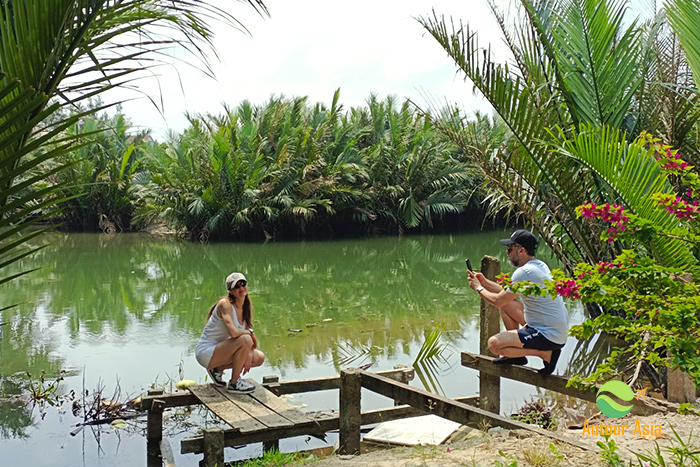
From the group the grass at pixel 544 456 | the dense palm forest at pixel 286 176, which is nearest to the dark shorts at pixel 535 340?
the grass at pixel 544 456

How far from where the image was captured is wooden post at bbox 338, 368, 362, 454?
486 centimetres

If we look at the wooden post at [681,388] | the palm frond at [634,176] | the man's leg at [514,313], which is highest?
the palm frond at [634,176]

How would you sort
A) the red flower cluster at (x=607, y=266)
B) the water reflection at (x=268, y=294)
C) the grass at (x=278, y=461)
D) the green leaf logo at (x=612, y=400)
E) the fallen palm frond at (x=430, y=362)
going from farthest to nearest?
1. the water reflection at (x=268, y=294)
2. the fallen palm frond at (x=430, y=362)
3. the grass at (x=278, y=461)
4. the green leaf logo at (x=612, y=400)
5. the red flower cluster at (x=607, y=266)

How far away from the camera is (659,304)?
294 cm

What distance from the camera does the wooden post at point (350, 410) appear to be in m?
4.86

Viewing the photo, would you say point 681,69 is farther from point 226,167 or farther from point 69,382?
point 226,167

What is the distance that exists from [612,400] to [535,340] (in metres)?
0.93

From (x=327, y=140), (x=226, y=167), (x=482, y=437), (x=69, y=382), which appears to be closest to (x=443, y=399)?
(x=482, y=437)

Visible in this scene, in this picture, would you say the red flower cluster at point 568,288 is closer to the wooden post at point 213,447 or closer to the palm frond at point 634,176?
the palm frond at point 634,176

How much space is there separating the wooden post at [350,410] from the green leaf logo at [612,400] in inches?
61.8

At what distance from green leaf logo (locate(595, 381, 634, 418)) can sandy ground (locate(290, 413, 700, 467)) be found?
4.2 inches

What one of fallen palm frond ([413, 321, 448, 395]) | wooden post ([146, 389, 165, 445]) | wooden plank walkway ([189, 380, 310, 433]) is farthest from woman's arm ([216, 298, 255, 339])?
fallen palm frond ([413, 321, 448, 395])

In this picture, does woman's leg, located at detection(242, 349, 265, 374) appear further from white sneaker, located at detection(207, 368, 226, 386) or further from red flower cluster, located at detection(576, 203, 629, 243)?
red flower cluster, located at detection(576, 203, 629, 243)

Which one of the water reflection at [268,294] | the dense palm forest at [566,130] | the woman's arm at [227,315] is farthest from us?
the water reflection at [268,294]
